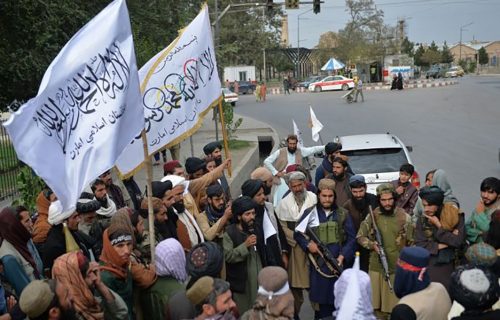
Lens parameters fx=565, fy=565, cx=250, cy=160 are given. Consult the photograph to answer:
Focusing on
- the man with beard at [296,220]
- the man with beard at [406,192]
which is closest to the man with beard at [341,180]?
the man with beard at [406,192]

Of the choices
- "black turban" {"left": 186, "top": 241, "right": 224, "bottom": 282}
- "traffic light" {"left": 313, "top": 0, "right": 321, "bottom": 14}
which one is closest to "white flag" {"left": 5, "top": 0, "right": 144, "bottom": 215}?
"black turban" {"left": 186, "top": 241, "right": 224, "bottom": 282}

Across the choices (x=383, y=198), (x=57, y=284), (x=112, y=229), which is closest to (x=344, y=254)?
(x=383, y=198)

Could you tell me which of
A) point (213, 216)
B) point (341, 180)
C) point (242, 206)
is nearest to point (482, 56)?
point (341, 180)

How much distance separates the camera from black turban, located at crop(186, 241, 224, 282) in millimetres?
3381

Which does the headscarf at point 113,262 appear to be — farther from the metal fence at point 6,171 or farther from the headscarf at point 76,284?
the metal fence at point 6,171

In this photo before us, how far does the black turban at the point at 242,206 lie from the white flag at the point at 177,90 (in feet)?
3.82

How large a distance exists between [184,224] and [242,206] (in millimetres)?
639

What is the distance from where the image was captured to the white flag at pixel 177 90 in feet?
18.4

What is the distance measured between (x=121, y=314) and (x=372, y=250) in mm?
2505

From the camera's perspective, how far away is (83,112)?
12.7 feet

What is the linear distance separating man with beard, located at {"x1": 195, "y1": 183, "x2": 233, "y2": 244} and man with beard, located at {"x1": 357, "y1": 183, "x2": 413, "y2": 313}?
49.8 inches

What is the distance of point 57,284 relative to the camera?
10.5 feet

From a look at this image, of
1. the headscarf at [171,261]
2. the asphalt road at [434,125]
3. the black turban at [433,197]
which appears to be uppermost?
the black turban at [433,197]

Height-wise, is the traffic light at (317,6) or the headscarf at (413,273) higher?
the traffic light at (317,6)
